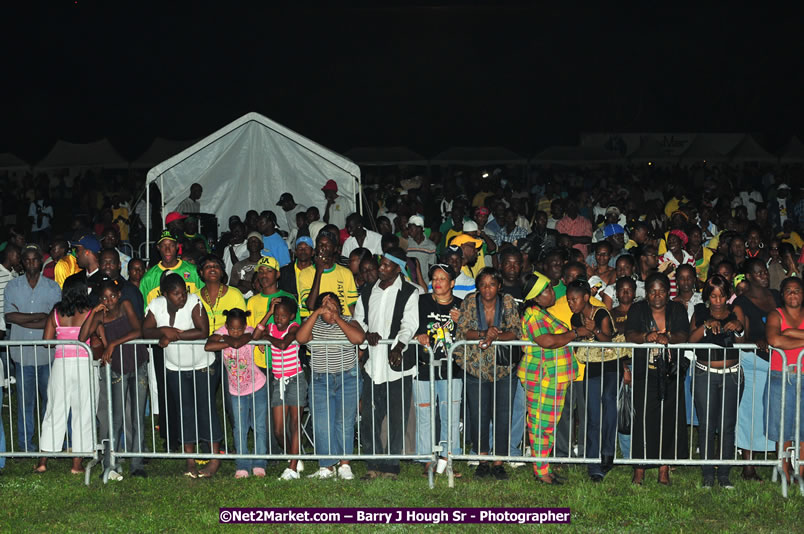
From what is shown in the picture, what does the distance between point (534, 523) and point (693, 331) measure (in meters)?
2.14

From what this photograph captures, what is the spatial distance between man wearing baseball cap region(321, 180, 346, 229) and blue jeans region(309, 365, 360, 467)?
6.84 m

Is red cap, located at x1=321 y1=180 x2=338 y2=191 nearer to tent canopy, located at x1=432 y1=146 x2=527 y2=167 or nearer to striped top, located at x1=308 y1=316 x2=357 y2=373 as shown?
striped top, located at x1=308 y1=316 x2=357 y2=373

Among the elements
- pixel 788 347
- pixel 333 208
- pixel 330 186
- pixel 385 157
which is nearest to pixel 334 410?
pixel 788 347

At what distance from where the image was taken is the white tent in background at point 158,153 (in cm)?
2561

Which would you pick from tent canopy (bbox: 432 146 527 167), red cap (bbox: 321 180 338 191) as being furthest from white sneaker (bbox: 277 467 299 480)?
tent canopy (bbox: 432 146 527 167)

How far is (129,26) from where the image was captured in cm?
4747

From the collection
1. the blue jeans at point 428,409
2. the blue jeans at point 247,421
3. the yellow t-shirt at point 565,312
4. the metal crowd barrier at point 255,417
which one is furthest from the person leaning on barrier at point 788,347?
the blue jeans at point 247,421

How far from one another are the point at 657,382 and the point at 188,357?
13.1ft

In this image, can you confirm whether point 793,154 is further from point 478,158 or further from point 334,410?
point 334,410

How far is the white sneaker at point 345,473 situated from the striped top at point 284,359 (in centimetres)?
92

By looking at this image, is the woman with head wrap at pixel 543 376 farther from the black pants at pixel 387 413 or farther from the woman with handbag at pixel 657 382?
the black pants at pixel 387 413

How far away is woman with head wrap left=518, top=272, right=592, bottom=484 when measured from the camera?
7.81m

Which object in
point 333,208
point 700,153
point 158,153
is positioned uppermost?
point 158,153

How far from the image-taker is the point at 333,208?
A: 14969 millimetres
